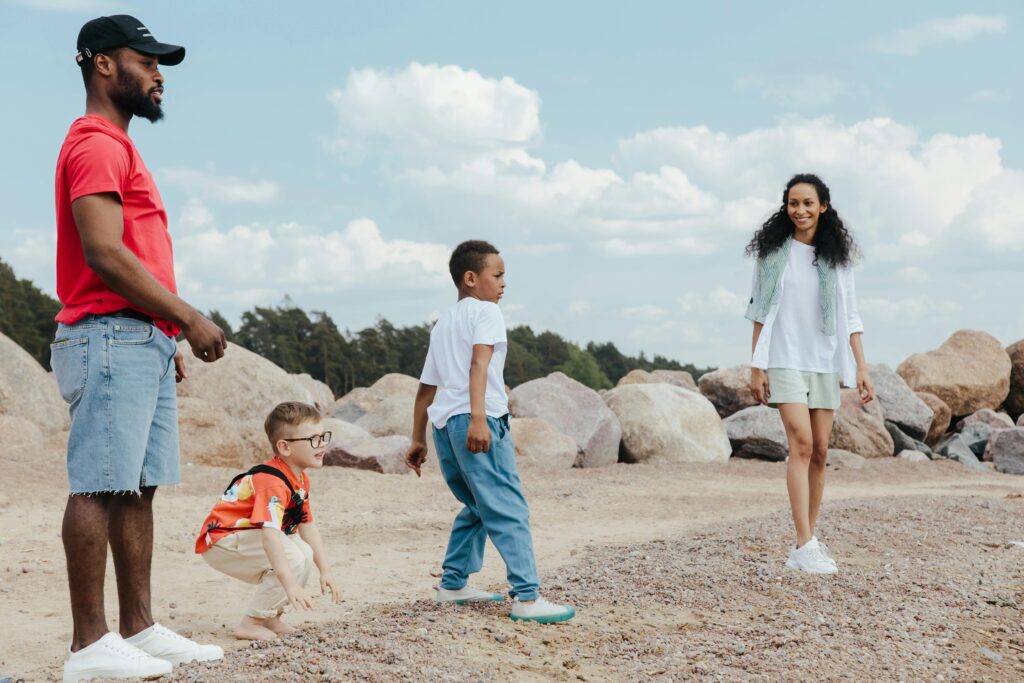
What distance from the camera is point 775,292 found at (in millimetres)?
6113

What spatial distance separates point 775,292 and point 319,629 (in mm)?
3206

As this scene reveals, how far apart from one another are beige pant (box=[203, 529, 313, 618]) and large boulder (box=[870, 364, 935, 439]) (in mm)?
14659

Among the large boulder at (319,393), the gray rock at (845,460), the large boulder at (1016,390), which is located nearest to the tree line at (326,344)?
the large boulder at (319,393)

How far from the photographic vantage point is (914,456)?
631 inches

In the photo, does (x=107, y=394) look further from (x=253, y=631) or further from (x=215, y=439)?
(x=215, y=439)

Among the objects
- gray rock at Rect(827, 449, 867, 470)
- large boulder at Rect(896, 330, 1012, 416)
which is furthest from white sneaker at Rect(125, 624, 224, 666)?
large boulder at Rect(896, 330, 1012, 416)

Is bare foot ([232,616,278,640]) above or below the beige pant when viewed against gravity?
below

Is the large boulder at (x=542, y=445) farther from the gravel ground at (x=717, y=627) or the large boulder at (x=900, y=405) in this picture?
the large boulder at (x=900, y=405)

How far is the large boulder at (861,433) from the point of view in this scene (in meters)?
15.8

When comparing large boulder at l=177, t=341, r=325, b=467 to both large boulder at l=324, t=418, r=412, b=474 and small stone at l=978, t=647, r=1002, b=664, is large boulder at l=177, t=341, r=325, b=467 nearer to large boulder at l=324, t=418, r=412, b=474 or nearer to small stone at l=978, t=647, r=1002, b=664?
large boulder at l=324, t=418, r=412, b=474

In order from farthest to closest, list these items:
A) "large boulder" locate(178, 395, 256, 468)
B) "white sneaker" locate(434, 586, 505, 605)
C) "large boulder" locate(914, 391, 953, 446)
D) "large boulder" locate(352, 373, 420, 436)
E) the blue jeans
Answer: "large boulder" locate(914, 391, 953, 446)
"large boulder" locate(352, 373, 420, 436)
"large boulder" locate(178, 395, 256, 468)
"white sneaker" locate(434, 586, 505, 605)
the blue jeans

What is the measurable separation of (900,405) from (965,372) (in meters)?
4.34

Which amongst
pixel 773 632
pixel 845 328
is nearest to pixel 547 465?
pixel 845 328

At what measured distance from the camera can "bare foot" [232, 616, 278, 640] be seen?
4.60 meters
